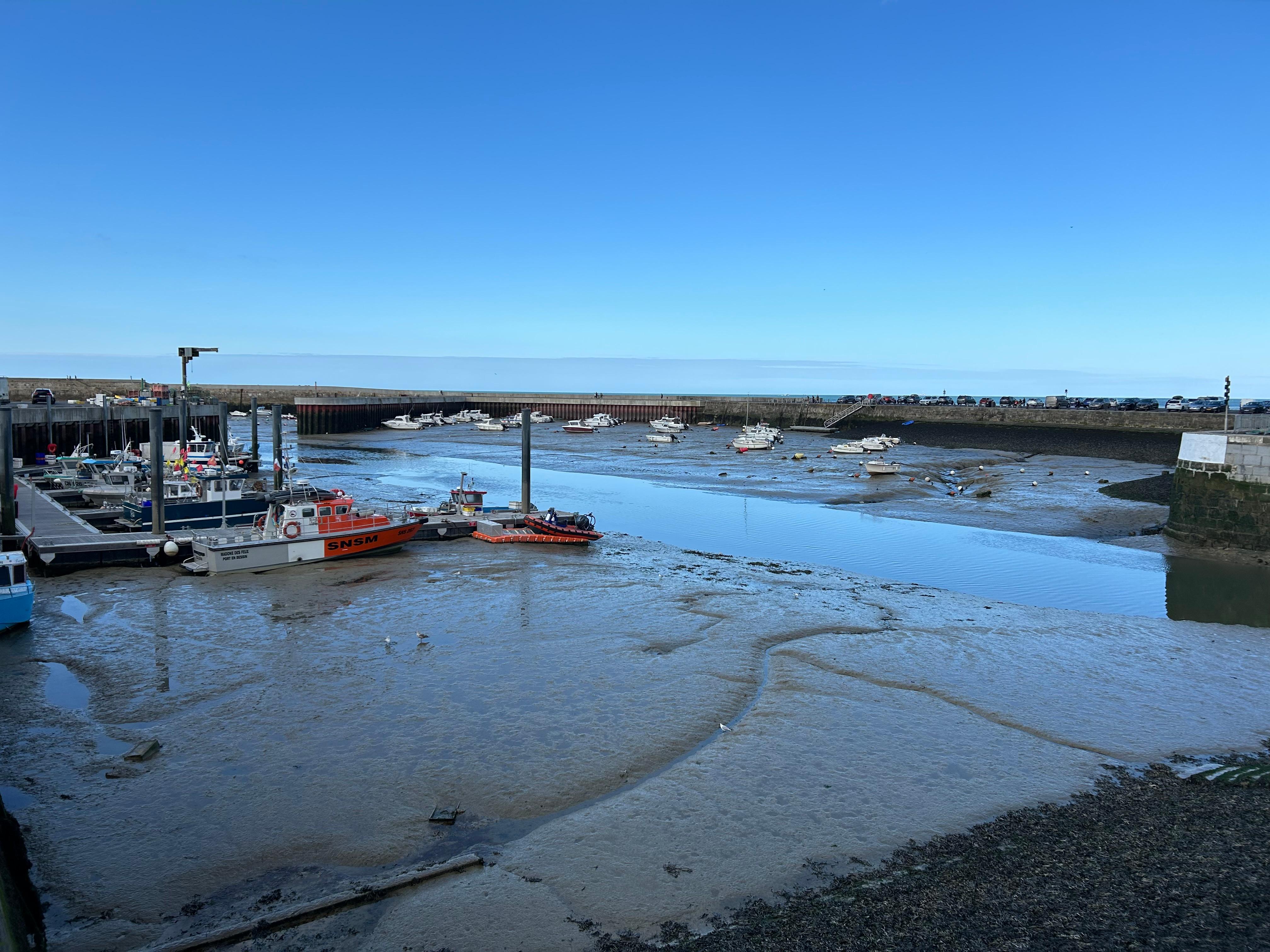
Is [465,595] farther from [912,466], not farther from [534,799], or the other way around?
[912,466]

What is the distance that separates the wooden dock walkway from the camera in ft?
71.5

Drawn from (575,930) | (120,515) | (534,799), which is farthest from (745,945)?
(120,515)

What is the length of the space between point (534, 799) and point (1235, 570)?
23.7 metres

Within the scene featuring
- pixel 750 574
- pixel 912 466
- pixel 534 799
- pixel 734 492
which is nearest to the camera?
pixel 534 799

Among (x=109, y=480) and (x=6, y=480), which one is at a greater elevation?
(x=6, y=480)

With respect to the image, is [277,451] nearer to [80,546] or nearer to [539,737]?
[80,546]

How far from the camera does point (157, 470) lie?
78.6 ft

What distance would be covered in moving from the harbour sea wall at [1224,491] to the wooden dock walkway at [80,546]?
32484 millimetres

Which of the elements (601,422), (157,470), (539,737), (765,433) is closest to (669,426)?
(601,422)

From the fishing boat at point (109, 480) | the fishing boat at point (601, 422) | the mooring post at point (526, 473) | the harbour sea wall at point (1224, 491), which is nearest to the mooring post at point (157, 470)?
the fishing boat at point (109, 480)

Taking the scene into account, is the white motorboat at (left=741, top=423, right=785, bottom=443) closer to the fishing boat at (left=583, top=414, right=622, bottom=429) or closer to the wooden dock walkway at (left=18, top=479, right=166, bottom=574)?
the fishing boat at (left=583, top=414, right=622, bottom=429)

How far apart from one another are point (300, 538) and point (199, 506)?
599cm

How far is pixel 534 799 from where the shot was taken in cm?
1023

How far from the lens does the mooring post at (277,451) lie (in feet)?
96.8
